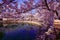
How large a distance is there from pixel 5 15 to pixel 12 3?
0.20 m

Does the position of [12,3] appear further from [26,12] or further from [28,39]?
[28,39]

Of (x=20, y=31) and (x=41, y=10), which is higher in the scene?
(x=41, y=10)

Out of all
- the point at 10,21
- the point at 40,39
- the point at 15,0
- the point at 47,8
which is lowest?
the point at 40,39

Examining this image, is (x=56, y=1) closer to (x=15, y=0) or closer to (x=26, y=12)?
(x=26, y=12)

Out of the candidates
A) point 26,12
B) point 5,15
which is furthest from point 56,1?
point 5,15

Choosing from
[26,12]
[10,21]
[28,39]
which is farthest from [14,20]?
[28,39]

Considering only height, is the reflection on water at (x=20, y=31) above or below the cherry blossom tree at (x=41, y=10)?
below

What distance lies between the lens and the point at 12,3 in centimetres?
226

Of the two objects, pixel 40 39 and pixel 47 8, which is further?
pixel 40 39

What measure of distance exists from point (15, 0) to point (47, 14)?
507mm

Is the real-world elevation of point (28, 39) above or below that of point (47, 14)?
below

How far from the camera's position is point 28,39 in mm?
2287

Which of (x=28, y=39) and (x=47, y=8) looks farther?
(x=28, y=39)

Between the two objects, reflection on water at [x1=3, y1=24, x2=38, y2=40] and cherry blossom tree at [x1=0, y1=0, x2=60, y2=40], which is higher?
cherry blossom tree at [x1=0, y1=0, x2=60, y2=40]
